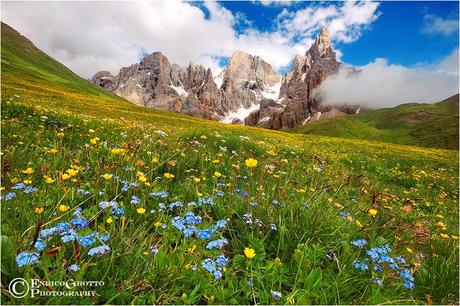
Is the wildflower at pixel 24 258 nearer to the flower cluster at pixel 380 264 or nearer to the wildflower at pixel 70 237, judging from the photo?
the wildflower at pixel 70 237

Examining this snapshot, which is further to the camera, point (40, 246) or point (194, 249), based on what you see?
point (194, 249)

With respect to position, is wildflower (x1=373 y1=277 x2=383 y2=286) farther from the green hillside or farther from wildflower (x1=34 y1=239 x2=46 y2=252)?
wildflower (x1=34 y1=239 x2=46 y2=252)

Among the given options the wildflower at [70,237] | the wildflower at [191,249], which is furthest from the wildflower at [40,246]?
the wildflower at [191,249]

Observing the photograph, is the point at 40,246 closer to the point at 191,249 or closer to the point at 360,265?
the point at 191,249

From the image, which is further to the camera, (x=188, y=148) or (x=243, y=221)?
(x=188, y=148)

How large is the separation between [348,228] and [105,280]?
283 centimetres

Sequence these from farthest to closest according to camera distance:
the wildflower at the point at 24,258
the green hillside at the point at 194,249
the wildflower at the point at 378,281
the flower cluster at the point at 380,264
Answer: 1. the flower cluster at the point at 380,264
2. the wildflower at the point at 378,281
3. the green hillside at the point at 194,249
4. the wildflower at the point at 24,258

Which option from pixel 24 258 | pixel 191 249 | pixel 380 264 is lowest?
pixel 380 264

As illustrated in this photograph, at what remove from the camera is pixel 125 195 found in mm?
4211

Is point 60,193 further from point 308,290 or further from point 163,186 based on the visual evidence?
point 308,290

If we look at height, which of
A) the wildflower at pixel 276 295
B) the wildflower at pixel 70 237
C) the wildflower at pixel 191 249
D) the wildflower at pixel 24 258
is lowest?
the wildflower at pixel 276 295

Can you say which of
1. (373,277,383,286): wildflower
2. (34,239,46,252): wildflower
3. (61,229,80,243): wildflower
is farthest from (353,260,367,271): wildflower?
(34,239,46,252): wildflower

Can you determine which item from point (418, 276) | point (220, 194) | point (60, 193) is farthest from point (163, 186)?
point (418, 276)

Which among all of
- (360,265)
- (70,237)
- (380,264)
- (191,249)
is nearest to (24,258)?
(70,237)
